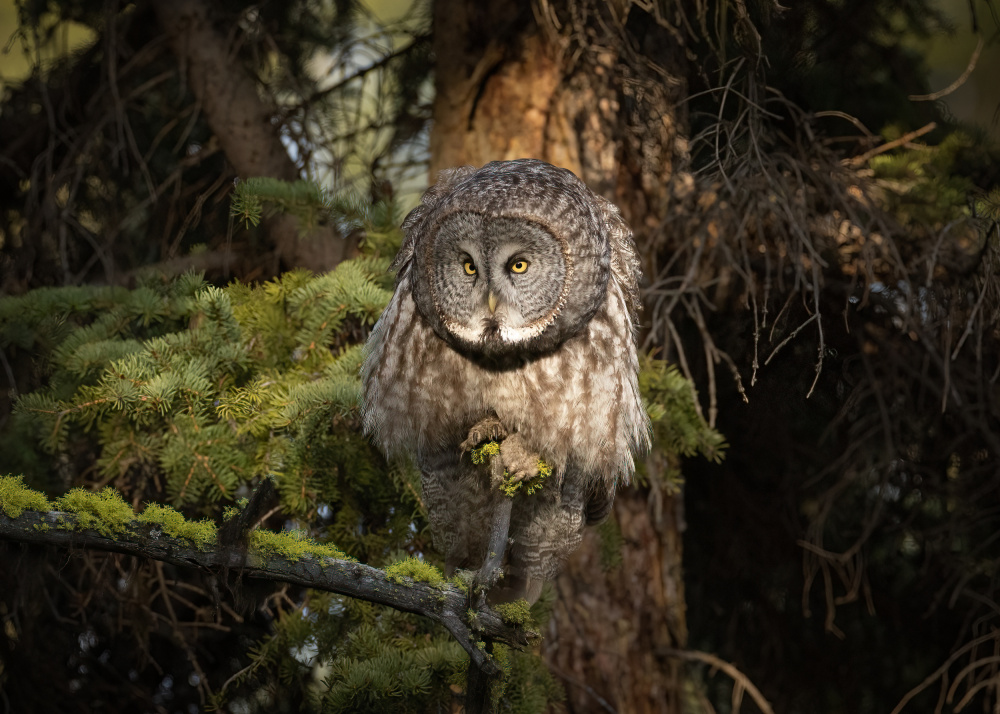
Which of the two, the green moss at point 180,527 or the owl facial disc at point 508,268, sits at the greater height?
the owl facial disc at point 508,268

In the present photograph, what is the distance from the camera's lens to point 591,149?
357 centimetres

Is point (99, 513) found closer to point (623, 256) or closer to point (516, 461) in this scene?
point (516, 461)

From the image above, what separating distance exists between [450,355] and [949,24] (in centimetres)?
294

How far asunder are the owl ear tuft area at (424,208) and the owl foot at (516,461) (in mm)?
592

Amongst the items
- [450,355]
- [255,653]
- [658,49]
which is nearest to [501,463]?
[450,355]

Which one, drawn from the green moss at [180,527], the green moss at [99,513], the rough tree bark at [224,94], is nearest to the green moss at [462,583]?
the green moss at [180,527]

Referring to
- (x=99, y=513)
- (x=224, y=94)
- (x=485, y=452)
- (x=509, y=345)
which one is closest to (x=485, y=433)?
(x=485, y=452)

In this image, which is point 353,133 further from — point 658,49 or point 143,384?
point 143,384

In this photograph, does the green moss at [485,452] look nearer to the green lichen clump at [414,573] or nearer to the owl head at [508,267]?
the owl head at [508,267]

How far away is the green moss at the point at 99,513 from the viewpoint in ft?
5.53

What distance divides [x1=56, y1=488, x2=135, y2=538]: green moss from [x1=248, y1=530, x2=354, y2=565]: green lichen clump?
0.25m

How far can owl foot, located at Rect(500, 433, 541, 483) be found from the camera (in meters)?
1.97

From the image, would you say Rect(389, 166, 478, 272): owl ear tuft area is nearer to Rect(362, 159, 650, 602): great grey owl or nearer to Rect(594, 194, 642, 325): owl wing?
Rect(362, 159, 650, 602): great grey owl

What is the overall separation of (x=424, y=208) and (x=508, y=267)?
41 cm
